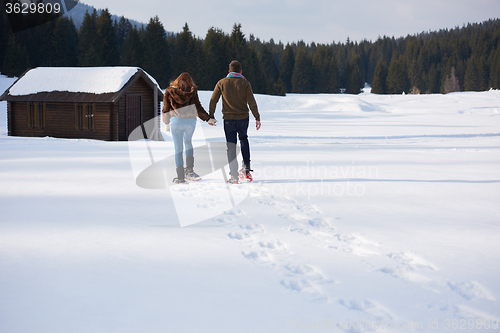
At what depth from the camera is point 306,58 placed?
85.3 metres

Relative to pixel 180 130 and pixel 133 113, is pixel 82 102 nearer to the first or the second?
pixel 133 113

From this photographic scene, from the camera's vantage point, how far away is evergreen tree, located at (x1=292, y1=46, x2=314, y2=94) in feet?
280

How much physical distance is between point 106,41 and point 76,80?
4781 cm

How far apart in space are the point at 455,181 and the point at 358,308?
20.2 feet

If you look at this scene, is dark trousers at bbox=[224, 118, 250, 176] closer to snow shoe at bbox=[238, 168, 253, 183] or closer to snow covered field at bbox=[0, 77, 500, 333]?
snow shoe at bbox=[238, 168, 253, 183]

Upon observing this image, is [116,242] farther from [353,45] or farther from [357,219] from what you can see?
[353,45]

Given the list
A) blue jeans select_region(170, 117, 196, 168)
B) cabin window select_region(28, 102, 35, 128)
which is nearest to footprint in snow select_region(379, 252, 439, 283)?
blue jeans select_region(170, 117, 196, 168)

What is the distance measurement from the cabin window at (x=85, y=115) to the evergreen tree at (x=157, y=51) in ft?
143

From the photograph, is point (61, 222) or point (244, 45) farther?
point (244, 45)

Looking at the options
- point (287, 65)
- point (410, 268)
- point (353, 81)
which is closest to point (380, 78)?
point (353, 81)

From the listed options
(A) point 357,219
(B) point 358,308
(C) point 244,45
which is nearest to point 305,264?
(B) point 358,308

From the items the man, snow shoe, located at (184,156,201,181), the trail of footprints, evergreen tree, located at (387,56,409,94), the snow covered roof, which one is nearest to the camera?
the trail of footprints

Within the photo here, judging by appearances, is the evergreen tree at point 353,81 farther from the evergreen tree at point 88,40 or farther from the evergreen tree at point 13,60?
the evergreen tree at point 13,60

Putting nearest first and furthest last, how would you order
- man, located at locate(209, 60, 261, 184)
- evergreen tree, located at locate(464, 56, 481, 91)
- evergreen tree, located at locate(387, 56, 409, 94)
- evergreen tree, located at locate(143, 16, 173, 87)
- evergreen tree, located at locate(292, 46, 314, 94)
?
1. man, located at locate(209, 60, 261, 184)
2. evergreen tree, located at locate(143, 16, 173, 87)
3. evergreen tree, located at locate(292, 46, 314, 94)
4. evergreen tree, located at locate(387, 56, 409, 94)
5. evergreen tree, located at locate(464, 56, 481, 91)
